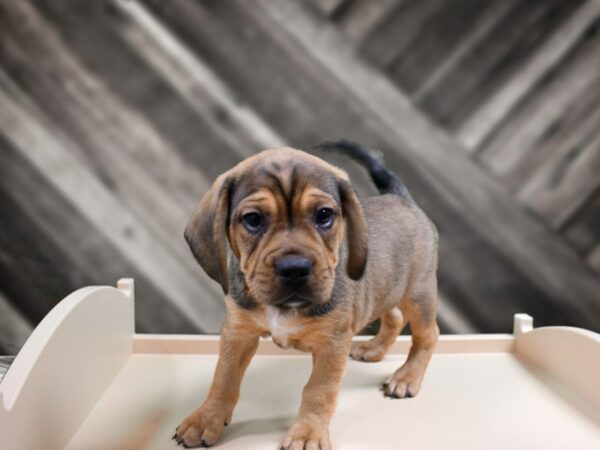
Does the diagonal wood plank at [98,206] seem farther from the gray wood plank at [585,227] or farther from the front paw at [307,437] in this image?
the gray wood plank at [585,227]

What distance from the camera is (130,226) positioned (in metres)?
2.18

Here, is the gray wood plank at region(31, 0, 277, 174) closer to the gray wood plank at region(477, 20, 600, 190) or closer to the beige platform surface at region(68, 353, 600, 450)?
the beige platform surface at region(68, 353, 600, 450)

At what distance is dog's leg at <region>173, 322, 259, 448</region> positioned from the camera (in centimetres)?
143

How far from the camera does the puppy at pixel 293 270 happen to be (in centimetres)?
130

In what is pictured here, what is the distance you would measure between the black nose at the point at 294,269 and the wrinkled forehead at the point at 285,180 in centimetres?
15

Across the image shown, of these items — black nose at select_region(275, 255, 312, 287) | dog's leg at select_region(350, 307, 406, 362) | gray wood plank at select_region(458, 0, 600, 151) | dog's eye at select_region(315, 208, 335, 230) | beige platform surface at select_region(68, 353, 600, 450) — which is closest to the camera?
black nose at select_region(275, 255, 312, 287)

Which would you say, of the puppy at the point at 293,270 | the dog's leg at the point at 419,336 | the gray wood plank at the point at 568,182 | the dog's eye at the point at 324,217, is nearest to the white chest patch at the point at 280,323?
the puppy at the point at 293,270

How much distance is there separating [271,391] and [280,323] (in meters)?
0.43

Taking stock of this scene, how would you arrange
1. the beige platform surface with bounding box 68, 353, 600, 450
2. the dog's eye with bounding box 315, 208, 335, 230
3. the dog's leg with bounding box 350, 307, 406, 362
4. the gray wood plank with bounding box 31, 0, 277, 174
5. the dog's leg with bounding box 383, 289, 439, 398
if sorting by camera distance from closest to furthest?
the dog's eye with bounding box 315, 208, 335, 230 < the beige platform surface with bounding box 68, 353, 600, 450 < the dog's leg with bounding box 383, 289, 439, 398 < the dog's leg with bounding box 350, 307, 406, 362 < the gray wood plank with bounding box 31, 0, 277, 174

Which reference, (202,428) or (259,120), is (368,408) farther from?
(259,120)

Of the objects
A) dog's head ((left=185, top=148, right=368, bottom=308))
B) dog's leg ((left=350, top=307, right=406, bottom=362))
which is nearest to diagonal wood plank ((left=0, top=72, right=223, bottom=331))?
dog's leg ((left=350, top=307, right=406, bottom=362))

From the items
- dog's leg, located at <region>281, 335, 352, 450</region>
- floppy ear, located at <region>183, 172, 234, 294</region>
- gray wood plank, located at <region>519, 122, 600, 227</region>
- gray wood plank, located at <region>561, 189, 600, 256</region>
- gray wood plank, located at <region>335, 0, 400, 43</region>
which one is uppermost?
gray wood plank, located at <region>335, 0, 400, 43</region>

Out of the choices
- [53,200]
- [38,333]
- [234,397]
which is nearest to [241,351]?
[234,397]

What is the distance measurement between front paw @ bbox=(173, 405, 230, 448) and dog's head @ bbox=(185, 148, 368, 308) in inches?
12.0
